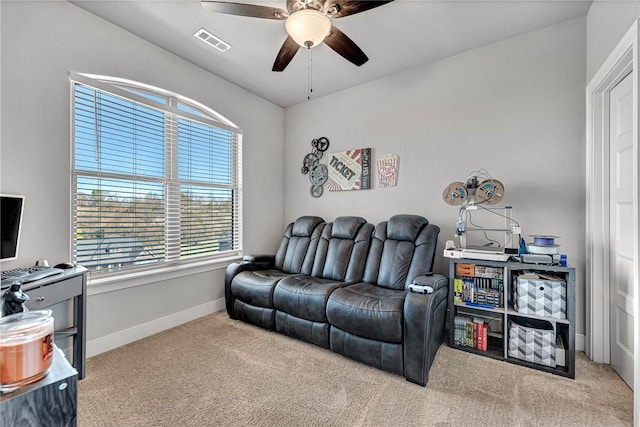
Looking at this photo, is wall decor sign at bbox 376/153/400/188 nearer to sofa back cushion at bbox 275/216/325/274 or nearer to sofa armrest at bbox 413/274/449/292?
sofa back cushion at bbox 275/216/325/274

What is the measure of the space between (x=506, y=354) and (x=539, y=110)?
7.15ft

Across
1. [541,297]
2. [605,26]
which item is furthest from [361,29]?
[541,297]

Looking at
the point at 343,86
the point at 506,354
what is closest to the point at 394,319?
the point at 506,354

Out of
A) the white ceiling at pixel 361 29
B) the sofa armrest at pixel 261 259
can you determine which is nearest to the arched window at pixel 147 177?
the sofa armrest at pixel 261 259

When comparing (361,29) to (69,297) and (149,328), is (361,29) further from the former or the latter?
(149,328)

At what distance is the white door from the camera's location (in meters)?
1.97

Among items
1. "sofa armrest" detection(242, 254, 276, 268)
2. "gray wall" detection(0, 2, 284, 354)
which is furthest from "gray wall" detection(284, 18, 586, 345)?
"gray wall" detection(0, 2, 284, 354)

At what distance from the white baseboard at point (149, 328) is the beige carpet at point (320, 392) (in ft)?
0.31

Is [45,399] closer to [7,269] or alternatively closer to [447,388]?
[7,269]

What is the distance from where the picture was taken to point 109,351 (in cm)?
245

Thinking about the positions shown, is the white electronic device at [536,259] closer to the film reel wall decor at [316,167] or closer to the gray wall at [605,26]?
the gray wall at [605,26]

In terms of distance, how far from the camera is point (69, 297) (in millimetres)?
1928

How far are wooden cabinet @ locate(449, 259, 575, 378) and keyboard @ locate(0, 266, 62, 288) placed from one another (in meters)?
3.02

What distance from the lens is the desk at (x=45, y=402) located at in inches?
27.0
